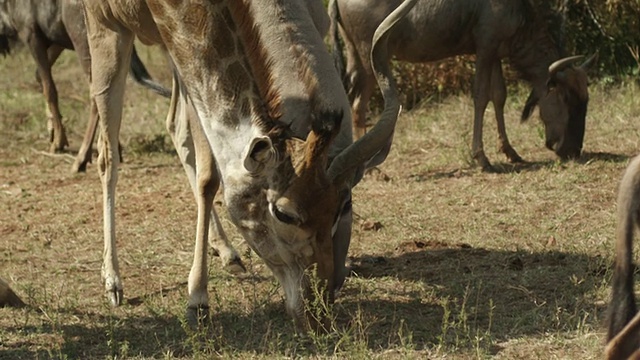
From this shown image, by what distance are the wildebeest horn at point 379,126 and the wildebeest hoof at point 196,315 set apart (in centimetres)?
119

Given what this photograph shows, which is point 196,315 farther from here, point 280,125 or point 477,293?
point 477,293

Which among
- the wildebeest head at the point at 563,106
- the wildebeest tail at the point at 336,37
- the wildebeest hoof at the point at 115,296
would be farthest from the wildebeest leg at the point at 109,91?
the wildebeest head at the point at 563,106

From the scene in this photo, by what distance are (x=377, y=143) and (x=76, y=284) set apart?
2.52m

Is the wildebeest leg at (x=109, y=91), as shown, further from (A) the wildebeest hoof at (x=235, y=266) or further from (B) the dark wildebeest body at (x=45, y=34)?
(B) the dark wildebeest body at (x=45, y=34)

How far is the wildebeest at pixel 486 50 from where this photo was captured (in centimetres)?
1055

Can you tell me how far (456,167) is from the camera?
10.6m

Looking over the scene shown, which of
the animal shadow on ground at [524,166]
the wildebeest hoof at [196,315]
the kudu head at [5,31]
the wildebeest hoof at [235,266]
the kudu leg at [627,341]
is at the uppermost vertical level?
the kudu head at [5,31]

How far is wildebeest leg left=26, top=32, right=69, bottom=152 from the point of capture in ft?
40.5

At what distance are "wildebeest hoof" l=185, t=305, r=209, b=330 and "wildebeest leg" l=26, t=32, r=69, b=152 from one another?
6324 millimetres

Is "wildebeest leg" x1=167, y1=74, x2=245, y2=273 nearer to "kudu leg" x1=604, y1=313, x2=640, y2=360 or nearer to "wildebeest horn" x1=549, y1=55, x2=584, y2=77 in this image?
"kudu leg" x1=604, y1=313, x2=640, y2=360

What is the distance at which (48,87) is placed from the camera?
40.6 feet

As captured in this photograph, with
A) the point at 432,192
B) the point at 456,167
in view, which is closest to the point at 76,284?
the point at 432,192

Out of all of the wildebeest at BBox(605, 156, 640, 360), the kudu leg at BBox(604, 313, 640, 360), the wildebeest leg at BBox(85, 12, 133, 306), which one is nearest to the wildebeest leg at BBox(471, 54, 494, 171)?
the wildebeest leg at BBox(85, 12, 133, 306)

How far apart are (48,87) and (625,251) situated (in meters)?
8.81
